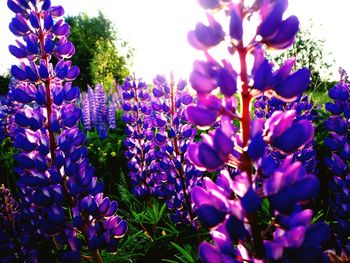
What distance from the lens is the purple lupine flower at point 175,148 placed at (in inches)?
124

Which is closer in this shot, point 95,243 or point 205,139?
point 205,139

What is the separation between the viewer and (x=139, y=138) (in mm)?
4156

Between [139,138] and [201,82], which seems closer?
[201,82]

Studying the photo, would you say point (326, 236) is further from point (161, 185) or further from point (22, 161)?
point (161, 185)

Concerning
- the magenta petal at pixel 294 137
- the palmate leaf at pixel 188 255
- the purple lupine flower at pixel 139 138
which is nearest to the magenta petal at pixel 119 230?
the palmate leaf at pixel 188 255

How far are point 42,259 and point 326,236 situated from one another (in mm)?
2163

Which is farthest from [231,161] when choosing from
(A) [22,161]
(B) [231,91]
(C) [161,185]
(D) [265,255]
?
(C) [161,185]

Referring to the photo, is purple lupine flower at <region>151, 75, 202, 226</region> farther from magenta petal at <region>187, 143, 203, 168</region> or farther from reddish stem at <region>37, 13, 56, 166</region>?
magenta petal at <region>187, 143, 203, 168</region>

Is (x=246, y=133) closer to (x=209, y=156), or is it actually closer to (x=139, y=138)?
(x=209, y=156)

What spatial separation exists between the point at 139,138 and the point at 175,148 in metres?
0.91

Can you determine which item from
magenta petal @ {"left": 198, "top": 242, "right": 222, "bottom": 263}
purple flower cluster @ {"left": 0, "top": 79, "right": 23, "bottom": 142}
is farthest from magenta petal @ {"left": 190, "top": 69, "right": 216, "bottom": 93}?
purple flower cluster @ {"left": 0, "top": 79, "right": 23, "bottom": 142}

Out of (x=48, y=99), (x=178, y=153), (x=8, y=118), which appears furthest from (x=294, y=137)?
(x=8, y=118)

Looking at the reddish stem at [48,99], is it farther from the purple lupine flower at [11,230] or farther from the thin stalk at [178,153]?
the thin stalk at [178,153]

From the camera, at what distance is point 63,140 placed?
234 centimetres
